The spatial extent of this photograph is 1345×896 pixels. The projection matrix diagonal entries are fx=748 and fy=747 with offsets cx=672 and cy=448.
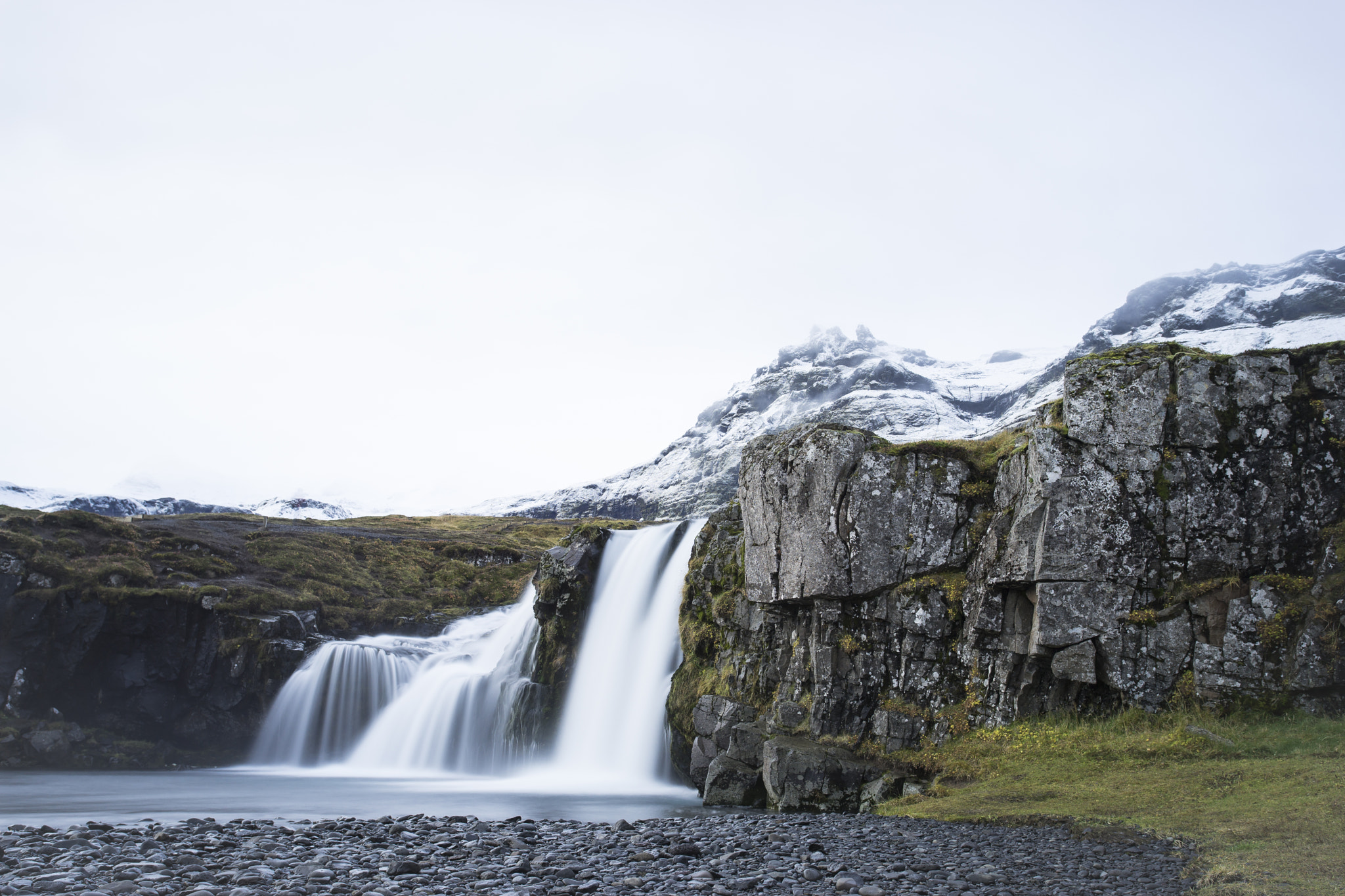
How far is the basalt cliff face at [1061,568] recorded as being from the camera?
18.6 m

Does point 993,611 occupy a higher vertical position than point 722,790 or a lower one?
higher

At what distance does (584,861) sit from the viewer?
13.3 meters

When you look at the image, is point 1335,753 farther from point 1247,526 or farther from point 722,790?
point 722,790

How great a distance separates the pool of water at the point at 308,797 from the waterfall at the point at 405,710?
3.06 m

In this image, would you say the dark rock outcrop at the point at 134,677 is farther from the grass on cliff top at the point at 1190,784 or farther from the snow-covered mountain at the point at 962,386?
the snow-covered mountain at the point at 962,386

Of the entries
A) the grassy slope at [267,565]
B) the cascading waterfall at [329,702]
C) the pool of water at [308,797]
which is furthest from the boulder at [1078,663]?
the grassy slope at [267,565]

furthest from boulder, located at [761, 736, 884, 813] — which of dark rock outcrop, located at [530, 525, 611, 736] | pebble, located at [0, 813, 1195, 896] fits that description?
dark rock outcrop, located at [530, 525, 611, 736]

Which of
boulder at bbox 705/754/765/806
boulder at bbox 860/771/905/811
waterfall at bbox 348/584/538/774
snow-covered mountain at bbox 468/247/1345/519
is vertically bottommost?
waterfall at bbox 348/584/538/774

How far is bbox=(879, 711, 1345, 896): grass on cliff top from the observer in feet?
34.4

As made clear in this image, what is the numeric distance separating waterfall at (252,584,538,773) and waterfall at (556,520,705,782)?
129 inches

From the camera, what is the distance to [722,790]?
24.0m

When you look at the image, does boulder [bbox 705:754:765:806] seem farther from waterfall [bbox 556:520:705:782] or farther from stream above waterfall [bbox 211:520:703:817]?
waterfall [bbox 556:520:705:782]

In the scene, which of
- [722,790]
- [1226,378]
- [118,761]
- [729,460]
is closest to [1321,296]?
[729,460]

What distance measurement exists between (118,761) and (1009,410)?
140 meters
